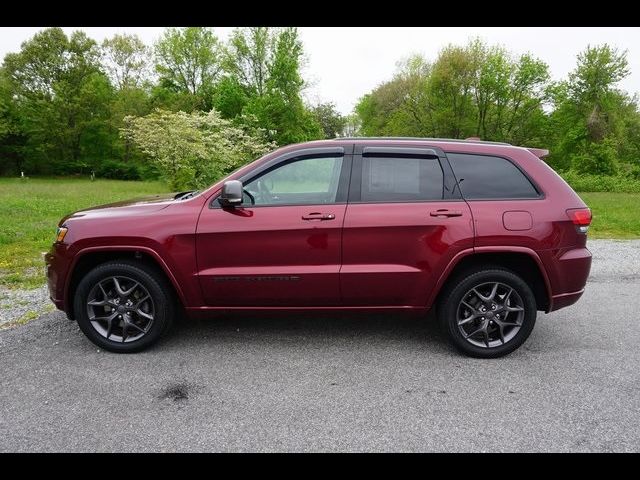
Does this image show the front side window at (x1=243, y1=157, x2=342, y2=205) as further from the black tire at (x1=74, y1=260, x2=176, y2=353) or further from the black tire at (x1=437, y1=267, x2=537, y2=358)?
the black tire at (x1=437, y1=267, x2=537, y2=358)

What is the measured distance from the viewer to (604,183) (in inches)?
1161

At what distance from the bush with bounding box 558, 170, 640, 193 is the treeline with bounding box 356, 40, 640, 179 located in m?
2.59

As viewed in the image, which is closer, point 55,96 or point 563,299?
point 563,299

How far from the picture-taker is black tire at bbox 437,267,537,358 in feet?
11.6

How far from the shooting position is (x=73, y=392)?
303 cm

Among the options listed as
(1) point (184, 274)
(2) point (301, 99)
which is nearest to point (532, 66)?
(2) point (301, 99)

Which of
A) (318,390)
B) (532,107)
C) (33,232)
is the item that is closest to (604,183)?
(532,107)

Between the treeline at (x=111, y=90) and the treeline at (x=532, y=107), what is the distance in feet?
38.9

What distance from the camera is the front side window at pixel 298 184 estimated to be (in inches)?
143

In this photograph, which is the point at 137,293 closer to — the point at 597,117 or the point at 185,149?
the point at 185,149

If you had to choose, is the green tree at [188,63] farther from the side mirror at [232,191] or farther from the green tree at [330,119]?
the side mirror at [232,191]

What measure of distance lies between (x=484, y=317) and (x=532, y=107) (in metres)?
42.8

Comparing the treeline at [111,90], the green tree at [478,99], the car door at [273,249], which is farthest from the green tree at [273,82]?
the car door at [273,249]

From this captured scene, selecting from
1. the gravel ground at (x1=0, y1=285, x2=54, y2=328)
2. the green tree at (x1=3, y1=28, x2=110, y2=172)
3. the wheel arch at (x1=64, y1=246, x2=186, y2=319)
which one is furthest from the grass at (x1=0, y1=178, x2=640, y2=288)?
the green tree at (x1=3, y1=28, x2=110, y2=172)
